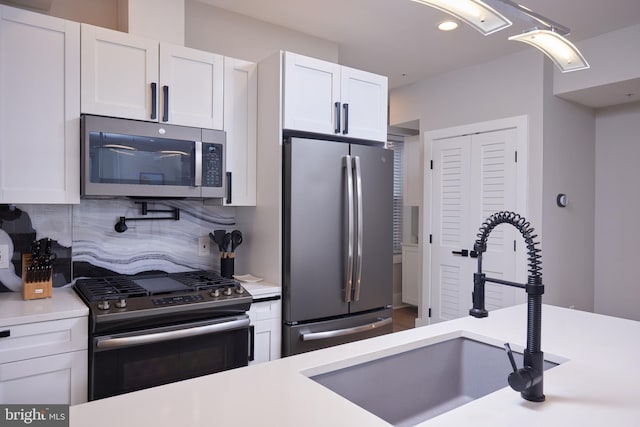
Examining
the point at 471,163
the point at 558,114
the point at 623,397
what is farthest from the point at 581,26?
the point at 623,397

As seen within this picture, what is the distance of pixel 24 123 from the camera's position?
2.10m

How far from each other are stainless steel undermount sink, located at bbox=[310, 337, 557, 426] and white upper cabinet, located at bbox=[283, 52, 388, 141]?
1.62m

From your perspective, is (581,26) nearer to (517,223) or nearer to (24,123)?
(517,223)

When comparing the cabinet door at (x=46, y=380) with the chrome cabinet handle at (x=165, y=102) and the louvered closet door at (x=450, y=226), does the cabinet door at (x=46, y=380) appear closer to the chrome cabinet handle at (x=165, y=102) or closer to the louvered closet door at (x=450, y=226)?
the chrome cabinet handle at (x=165, y=102)

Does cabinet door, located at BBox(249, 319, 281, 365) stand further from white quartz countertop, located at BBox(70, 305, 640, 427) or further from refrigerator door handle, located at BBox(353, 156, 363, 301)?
white quartz countertop, located at BBox(70, 305, 640, 427)

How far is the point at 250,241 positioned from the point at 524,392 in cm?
211

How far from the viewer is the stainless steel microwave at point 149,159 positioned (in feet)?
7.32

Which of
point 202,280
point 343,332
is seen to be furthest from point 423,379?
point 202,280

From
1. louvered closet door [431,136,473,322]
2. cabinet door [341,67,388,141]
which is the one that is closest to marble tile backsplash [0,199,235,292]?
cabinet door [341,67,388,141]

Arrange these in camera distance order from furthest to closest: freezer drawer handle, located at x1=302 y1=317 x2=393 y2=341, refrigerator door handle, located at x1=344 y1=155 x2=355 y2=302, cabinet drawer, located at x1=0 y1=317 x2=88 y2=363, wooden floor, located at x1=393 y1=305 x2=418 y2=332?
wooden floor, located at x1=393 y1=305 x2=418 y2=332, refrigerator door handle, located at x1=344 y1=155 x2=355 y2=302, freezer drawer handle, located at x1=302 y1=317 x2=393 y2=341, cabinet drawer, located at x1=0 y1=317 x2=88 y2=363

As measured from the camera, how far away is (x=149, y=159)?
2.40 m

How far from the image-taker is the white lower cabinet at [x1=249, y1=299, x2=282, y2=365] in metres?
2.49

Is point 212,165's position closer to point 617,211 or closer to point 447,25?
point 447,25

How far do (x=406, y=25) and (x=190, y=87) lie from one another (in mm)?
1784
